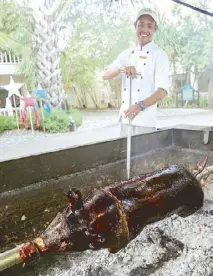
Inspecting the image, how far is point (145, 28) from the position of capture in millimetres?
3232

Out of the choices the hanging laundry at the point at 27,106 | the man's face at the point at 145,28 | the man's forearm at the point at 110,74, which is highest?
the man's face at the point at 145,28

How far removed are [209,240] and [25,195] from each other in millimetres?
1345

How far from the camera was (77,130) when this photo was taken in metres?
9.86

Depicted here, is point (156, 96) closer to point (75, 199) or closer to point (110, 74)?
point (110, 74)

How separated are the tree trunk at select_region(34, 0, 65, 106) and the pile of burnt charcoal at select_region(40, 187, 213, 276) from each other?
933cm

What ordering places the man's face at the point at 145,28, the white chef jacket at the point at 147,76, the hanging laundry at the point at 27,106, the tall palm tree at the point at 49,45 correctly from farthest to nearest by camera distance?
the tall palm tree at the point at 49,45 → the hanging laundry at the point at 27,106 → the white chef jacket at the point at 147,76 → the man's face at the point at 145,28

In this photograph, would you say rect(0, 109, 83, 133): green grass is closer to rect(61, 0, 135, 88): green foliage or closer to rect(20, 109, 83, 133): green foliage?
rect(20, 109, 83, 133): green foliage

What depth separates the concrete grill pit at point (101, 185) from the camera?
1.23 meters

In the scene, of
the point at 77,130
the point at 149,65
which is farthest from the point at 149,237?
the point at 77,130

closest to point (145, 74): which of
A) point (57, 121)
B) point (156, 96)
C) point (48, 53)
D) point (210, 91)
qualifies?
point (156, 96)

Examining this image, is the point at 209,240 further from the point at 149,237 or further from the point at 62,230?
the point at 62,230

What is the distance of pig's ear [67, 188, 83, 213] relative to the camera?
3.40ft

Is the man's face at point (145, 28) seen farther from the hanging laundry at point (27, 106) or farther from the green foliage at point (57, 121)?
the green foliage at point (57, 121)

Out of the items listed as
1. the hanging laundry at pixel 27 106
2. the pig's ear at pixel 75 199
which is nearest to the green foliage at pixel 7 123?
the hanging laundry at pixel 27 106
